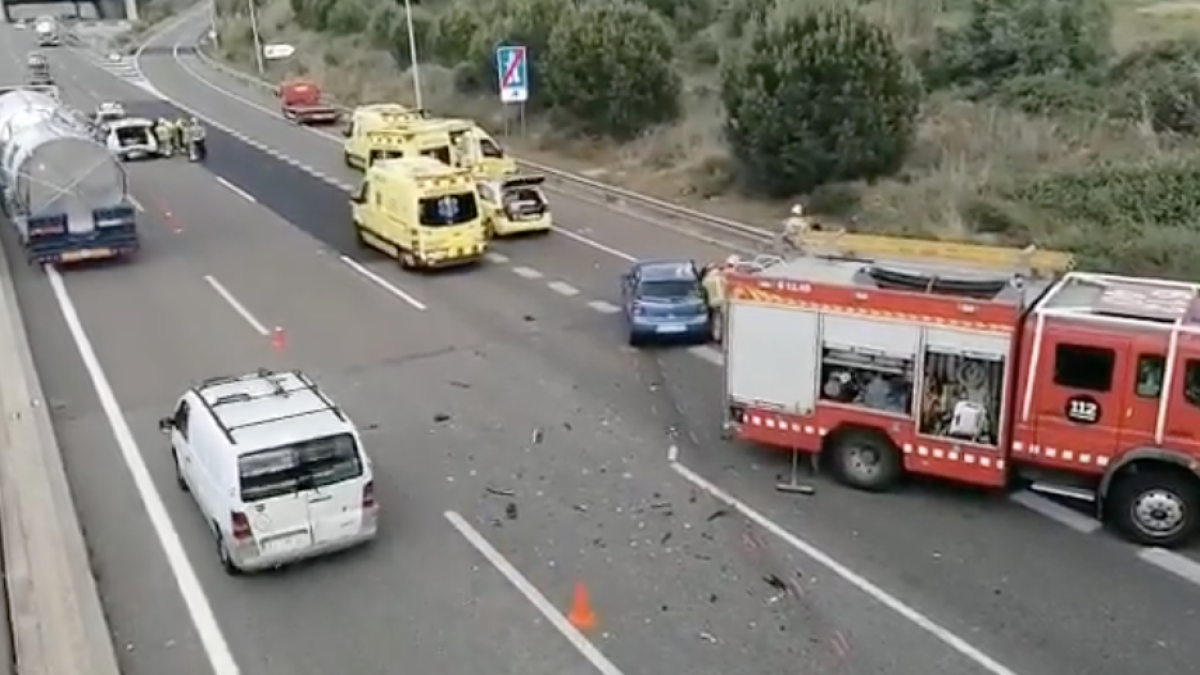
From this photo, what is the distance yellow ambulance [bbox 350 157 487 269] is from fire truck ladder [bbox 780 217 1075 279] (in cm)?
1111

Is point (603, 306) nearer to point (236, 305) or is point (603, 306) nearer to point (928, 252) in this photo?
point (236, 305)

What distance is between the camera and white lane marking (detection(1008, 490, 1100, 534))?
45.6 ft

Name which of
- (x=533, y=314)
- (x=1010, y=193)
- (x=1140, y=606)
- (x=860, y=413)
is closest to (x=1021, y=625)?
(x=1140, y=606)

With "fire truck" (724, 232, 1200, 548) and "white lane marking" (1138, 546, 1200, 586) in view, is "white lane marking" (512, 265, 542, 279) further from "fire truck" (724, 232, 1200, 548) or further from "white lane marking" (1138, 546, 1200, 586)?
"white lane marking" (1138, 546, 1200, 586)

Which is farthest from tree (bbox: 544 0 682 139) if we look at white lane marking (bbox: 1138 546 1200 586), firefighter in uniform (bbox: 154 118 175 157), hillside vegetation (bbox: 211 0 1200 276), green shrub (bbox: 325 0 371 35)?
green shrub (bbox: 325 0 371 35)

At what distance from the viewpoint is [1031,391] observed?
44.5ft

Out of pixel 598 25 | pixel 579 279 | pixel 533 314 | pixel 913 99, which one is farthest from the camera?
pixel 598 25

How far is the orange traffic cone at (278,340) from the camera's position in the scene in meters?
21.8

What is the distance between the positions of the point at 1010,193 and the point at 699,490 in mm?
15135

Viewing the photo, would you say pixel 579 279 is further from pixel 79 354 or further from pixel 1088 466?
pixel 1088 466

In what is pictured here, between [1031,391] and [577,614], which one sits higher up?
[1031,391]

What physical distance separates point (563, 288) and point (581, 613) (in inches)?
544

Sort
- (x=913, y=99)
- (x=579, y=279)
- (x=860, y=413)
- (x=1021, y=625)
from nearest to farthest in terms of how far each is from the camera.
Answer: (x=1021, y=625)
(x=860, y=413)
(x=579, y=279)
(x=913, y=99)

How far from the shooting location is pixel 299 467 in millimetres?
12680
